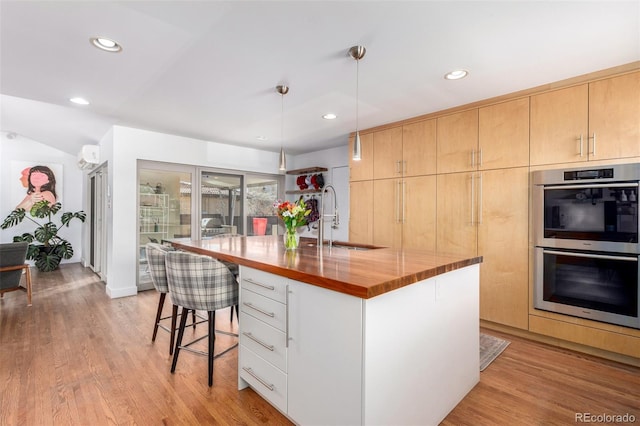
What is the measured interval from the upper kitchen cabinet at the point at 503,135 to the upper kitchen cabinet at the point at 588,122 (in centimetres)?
7

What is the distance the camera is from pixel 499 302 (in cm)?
306

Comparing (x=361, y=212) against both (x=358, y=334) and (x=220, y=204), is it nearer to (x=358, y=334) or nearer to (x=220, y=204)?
(x=220, y=204)

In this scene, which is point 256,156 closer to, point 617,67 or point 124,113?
point 124,113

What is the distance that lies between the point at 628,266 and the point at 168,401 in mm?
3455

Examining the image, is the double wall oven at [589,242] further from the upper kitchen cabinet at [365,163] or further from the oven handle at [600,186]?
the upper kitchen cabinet at [365,163]

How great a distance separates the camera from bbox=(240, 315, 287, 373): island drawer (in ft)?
5.55

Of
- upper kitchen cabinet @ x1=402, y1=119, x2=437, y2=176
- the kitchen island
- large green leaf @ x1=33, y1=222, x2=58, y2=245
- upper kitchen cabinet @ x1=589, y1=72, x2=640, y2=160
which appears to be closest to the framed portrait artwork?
large green leaf @ x1=33, y1=222, x2=58, y2=245

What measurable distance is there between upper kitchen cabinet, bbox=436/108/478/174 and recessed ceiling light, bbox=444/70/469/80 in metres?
0.75

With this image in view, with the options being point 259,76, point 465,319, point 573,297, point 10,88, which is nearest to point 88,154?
point 10,88

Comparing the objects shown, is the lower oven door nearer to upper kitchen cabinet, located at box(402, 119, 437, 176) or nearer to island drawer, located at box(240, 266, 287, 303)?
upper kitchen cabinet, located at box(402, 119, 437, 176)

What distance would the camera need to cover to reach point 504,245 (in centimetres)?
302

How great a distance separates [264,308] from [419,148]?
276 centimetres

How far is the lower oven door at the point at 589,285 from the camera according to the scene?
2.36m

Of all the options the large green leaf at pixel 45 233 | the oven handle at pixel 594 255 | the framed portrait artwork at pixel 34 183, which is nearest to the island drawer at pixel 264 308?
the oven handle at pixel 594 255
